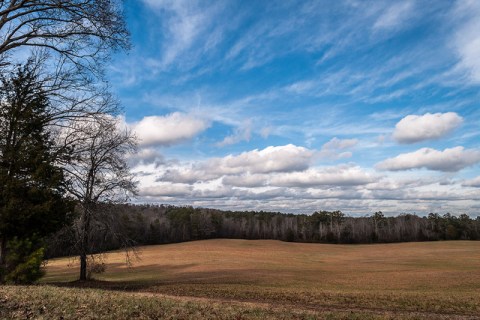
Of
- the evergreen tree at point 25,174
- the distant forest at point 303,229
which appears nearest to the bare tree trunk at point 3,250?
the evergreen tree at point 25,174

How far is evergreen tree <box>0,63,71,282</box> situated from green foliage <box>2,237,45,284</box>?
6 cm

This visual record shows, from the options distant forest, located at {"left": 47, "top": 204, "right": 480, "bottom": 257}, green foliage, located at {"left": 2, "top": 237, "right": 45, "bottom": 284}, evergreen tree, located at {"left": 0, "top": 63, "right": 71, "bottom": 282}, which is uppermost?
evergreen tree, located at {"left": 0, "top": 63, "right": 71, "bottom": 282}

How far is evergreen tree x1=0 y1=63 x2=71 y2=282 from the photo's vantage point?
16.6 metres

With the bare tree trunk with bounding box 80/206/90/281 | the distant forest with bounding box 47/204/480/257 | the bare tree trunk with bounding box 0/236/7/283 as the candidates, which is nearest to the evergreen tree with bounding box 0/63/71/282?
the bare tree trunk with bounding box 0/236/7/283

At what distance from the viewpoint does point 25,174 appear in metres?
17.5

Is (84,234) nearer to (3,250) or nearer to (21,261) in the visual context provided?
(3,250)

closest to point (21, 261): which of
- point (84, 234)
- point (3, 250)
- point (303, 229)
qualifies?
point (3, 250)

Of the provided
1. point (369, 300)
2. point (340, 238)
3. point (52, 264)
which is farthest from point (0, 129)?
point (340, 238)

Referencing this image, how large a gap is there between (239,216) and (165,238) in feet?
163

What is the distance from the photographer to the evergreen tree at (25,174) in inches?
652

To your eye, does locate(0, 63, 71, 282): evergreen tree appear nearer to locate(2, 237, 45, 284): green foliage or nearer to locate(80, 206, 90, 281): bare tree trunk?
locate(2, 237, 45, 284): green foliage

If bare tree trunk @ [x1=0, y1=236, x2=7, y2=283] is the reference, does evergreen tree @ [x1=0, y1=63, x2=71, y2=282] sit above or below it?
above

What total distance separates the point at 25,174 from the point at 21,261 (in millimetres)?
3982

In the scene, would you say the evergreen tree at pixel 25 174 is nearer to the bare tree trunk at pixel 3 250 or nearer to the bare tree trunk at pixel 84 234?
the bare tree trunk at pixel 3 250
